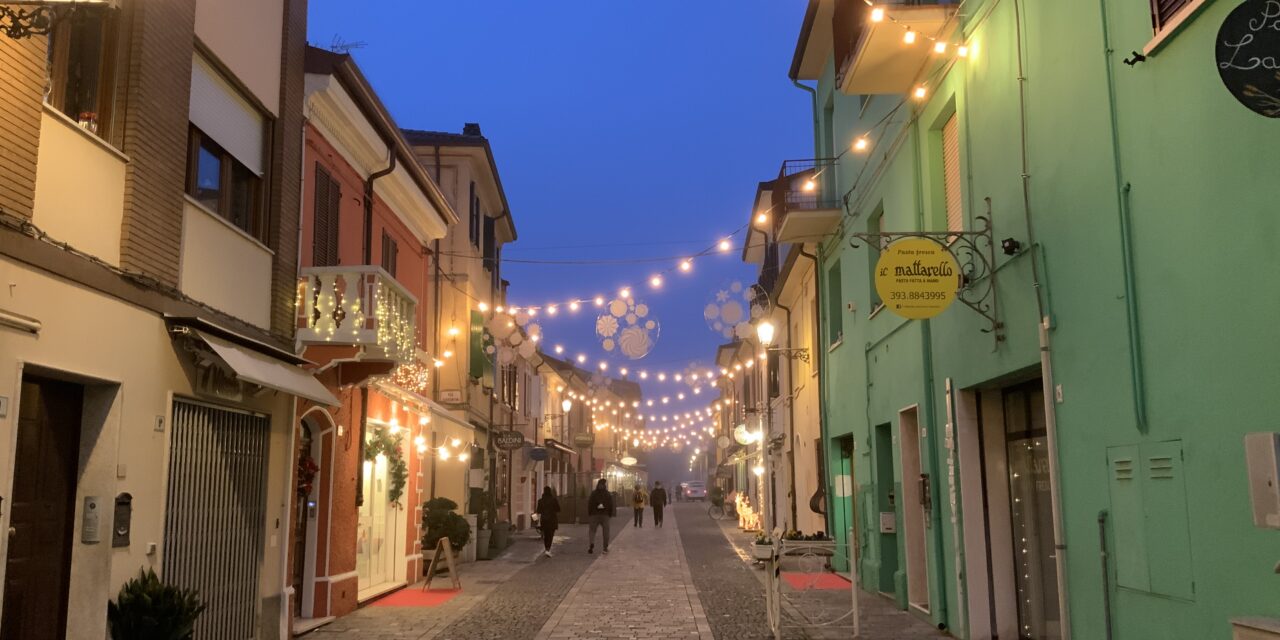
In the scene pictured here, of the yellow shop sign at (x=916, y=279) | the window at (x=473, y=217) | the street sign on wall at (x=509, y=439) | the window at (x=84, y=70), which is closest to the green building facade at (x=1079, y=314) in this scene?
the yellow shop sign at (x=916, y=279)

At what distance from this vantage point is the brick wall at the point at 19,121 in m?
6.70

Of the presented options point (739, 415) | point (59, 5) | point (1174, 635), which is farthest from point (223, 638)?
point (739, 415)

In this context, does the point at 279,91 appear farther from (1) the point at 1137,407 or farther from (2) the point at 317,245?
(1) the point at 1137,407

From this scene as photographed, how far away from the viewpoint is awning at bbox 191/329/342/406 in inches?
364

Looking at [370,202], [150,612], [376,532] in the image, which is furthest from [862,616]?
[370,202]

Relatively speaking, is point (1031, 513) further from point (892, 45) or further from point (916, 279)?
point (892, 45)

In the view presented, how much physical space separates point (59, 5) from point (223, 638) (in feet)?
21.5

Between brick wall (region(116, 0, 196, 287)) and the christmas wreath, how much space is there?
6896 millimetres

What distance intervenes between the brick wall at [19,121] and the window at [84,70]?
48 cm

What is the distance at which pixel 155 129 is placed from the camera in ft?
28.9

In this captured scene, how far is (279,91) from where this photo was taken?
39.0 ft

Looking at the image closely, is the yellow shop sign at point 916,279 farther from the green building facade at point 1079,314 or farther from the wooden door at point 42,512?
the wooden door at point 42,512

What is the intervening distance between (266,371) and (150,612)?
105 inches

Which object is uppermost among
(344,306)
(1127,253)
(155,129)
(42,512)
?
(155,129)
